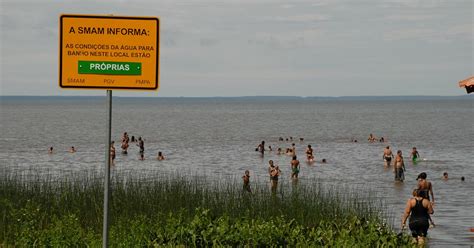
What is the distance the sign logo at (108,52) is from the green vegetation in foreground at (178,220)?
16.7 ft

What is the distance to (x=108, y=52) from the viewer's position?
8.13 metres

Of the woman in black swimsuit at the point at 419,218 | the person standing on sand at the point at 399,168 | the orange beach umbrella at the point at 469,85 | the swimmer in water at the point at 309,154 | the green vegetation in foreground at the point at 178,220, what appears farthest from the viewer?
the swimmer in water at the point at 309,154

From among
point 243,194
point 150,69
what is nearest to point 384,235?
point 150,69

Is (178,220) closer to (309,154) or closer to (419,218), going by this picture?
(419,218)

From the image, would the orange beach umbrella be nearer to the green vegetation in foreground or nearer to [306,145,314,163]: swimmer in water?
the green vegetation in foreground

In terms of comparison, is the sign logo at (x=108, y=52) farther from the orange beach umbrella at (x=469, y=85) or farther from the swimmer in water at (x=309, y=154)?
the swimmer in water at (x=309, y=154)

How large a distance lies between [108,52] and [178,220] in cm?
636

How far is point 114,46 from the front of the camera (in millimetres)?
8102

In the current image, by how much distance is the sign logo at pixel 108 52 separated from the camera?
8.09 metres

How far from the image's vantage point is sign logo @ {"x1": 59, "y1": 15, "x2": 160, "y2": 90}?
26.6ft

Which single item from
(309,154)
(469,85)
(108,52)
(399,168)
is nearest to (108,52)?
(108,52)

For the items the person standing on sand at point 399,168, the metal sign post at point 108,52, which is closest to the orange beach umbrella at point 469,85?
the metal sign post at point 108,52

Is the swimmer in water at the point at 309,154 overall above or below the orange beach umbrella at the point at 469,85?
below

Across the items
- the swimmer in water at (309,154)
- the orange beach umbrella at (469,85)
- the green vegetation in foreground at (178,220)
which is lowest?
the swimmer in water at (309,154)
